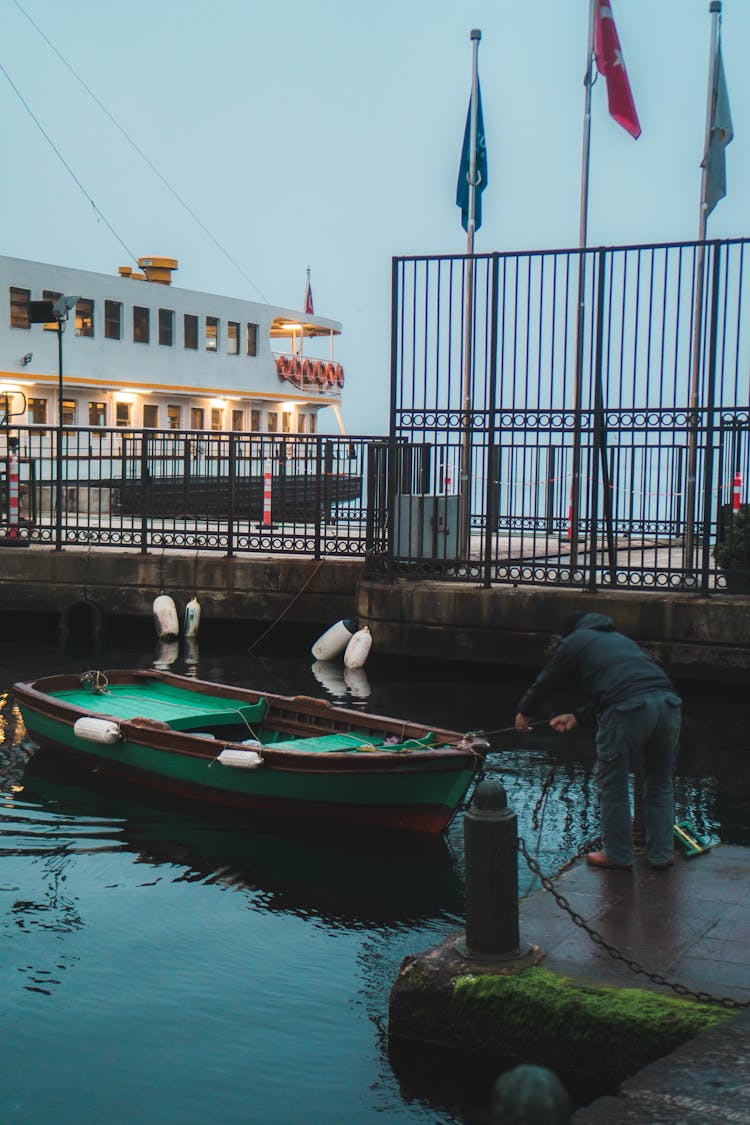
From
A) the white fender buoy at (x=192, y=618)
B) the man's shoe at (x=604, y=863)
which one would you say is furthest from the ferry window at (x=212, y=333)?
the man's shoe at (x=604, y=863)

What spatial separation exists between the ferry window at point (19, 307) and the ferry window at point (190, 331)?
6751 millimetres

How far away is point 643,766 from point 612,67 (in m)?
16.3

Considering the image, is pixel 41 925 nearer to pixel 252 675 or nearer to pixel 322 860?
pixel 322 860

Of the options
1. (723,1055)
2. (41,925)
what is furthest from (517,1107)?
(41,925)

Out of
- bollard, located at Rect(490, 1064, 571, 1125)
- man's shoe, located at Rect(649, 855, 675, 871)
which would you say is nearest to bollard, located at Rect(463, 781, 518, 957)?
man's shoe, located at Rect(649, 855, 675, 871)

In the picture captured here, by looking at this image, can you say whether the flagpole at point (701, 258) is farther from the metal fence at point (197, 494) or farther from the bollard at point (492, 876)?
the bollard at point (492, 876)

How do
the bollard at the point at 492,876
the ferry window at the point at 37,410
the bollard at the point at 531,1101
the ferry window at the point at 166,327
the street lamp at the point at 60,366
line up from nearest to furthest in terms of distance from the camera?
the bollard at the point at 531,1101, the bollard at the point at 492,876, the street lamp at the point at 60,366, the ferry window at the point at 37,410, the ferry window at the point at 166,327

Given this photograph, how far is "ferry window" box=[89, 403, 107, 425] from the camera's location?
118 ft

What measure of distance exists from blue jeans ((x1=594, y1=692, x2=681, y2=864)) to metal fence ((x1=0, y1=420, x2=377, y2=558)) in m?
12.4

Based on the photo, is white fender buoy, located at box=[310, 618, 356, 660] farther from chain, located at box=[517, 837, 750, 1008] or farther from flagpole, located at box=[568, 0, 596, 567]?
chain, located at box=[517, 837, 750, 1008]

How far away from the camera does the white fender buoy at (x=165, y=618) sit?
64.8 feet

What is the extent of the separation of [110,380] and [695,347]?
68.6 feet

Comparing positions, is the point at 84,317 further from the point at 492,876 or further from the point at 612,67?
the point at 492,876

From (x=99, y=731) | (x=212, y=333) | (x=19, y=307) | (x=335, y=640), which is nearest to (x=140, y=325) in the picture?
(x=212, y=333)
